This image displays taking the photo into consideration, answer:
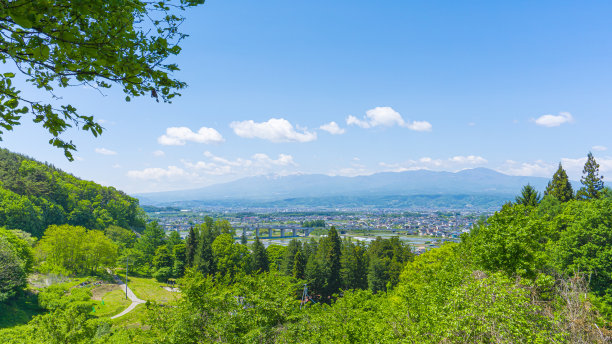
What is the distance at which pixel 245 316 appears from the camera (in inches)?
397

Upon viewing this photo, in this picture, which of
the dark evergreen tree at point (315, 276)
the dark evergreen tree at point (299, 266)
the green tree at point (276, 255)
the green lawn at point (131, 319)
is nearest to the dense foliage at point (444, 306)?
the green lawn at point (131, 319)

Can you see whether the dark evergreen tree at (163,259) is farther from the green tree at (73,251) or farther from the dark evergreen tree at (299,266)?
the dark evergreen tree at (299,266)

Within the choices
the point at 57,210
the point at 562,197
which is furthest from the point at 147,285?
the point at 562,197

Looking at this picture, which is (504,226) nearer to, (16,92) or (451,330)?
(451,330)

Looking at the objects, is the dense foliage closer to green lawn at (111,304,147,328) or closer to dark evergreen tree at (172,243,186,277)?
green lawn at (111,304,147,328)

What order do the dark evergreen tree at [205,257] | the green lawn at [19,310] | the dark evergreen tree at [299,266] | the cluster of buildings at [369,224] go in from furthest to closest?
the cluster of buildings at [369,224]
the dark evergreen tree at [205,257]
the dark evergreen tree at [299,266]
the green lawn at [19,310]

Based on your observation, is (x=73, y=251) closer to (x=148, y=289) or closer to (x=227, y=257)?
(x=148, y=289)

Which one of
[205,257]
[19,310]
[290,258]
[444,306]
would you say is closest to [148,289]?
[205,257]

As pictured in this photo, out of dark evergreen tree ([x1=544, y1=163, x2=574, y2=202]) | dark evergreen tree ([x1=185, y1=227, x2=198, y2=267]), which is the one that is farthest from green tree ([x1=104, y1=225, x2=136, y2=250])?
dark evergreen tree ([x1=544, y1=163, x2=574, y2=202])

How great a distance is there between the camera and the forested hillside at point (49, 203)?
44.1m

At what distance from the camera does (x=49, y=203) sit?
53469 millimetres

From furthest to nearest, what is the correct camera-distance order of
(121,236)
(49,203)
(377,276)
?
(121,236), (49,203), (377,276)

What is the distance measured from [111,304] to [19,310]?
6.42 metres

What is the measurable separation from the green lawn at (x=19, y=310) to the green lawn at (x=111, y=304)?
4.19 meters
